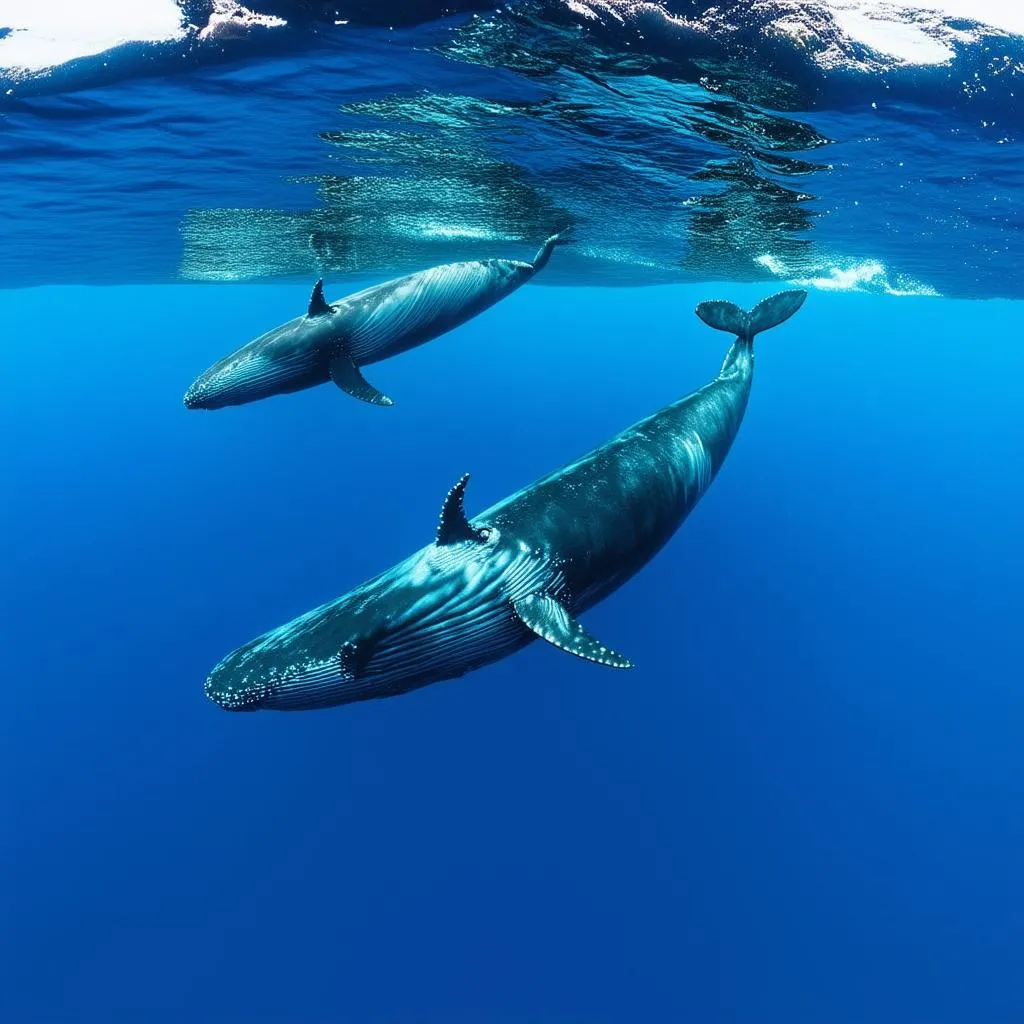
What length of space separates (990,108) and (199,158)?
14581 millimetres

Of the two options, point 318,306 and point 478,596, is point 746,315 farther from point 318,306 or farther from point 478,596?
point 478,596

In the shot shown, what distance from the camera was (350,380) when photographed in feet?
23.1

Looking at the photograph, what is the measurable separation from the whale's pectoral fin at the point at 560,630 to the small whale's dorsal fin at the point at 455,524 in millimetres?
572

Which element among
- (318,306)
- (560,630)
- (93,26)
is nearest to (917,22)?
(318,306)

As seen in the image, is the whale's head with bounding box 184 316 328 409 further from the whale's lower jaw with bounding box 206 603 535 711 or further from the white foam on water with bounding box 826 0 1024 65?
the white foam on water with bounding box 826 0 1024 65

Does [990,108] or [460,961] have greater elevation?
[990,108]

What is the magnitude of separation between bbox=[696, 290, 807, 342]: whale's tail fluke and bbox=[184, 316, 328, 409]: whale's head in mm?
5615

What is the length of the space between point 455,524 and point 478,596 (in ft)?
1.75

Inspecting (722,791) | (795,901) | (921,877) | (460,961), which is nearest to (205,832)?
(460,961)

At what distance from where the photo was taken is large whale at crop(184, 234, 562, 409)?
646 cm

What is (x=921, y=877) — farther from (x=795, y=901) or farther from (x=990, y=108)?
(x=990, y=108)

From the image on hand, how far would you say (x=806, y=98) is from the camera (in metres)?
9.69

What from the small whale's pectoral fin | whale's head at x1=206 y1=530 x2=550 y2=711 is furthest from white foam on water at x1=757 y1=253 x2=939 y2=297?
whale's head at x1=206 y1=530 x2=550 y2=711

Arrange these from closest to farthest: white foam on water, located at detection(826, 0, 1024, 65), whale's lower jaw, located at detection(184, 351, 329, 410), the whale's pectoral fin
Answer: the whale's pectoral fin → whale's lower jaw, located at detection(184, 351, 329, 410) → white foam on water, located at detection(826, 0, 1024, 65)
